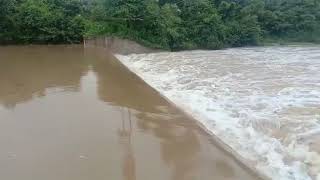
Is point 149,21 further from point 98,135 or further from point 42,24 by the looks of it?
point 98,135

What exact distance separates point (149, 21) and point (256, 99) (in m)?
10.9

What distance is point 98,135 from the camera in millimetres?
7418

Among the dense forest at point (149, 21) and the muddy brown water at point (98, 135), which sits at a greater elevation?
the dense forest at point (149, 21)

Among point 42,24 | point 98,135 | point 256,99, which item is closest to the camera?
point 98,135

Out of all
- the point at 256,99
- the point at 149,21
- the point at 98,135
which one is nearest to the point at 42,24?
the point at 149,21

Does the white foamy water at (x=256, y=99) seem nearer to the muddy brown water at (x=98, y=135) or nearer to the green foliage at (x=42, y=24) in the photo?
the muddy brown water at (x=98, y=135)

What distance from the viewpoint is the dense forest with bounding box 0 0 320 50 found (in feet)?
63.8

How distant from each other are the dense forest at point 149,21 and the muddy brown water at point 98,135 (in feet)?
22.9

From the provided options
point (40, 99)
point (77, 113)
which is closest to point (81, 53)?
point (40, 99)

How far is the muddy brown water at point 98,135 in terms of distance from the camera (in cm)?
588

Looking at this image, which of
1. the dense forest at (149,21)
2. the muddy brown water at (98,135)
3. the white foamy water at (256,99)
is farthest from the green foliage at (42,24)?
the muddy brown water at (98,135)

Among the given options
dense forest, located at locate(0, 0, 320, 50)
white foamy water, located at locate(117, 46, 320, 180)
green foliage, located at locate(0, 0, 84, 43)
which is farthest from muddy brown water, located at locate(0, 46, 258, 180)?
green foliage, located at locate(0, 0, 84, 43)

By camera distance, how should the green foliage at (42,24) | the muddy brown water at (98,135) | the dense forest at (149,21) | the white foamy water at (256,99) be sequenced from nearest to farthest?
the muddy brown water at (98,135)
the white foamy water at (256,99)
the dense forest at (149,21)
the green foliage at (42,24)

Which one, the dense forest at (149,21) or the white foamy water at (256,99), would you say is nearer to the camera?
the white foamy water at (256,99)
